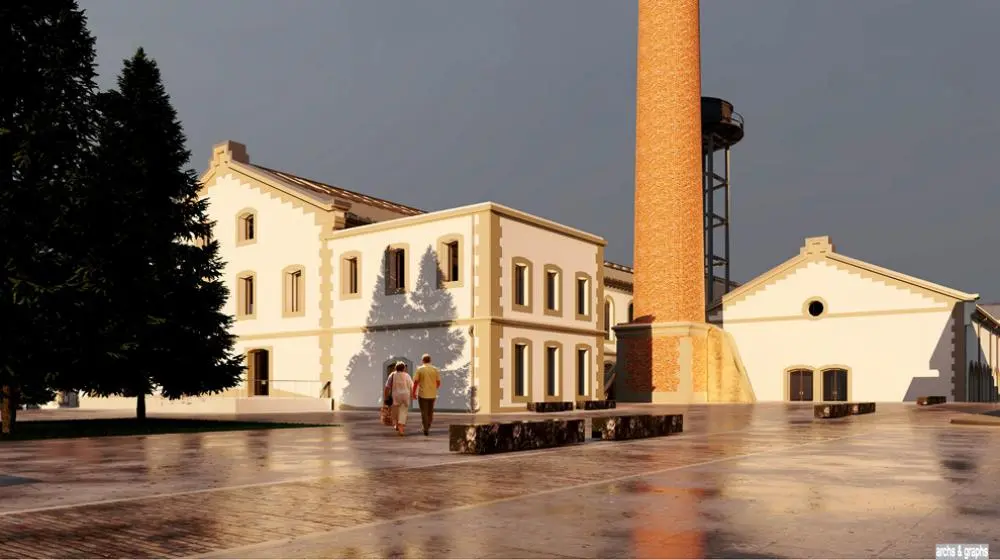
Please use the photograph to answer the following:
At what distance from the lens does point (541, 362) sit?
1406 inches

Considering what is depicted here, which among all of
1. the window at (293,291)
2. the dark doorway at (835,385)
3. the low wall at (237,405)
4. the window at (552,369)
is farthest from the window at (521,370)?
the dark doorway at (835,385)

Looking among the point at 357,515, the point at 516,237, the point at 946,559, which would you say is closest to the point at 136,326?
the point at 516,237

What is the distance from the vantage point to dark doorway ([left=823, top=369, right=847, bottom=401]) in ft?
159

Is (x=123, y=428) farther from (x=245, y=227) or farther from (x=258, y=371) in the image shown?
(x=245, y=227)

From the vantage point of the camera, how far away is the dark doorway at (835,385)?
48.3 m

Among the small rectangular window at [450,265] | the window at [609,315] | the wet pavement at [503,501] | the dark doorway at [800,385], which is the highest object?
the small rectangular window at [450,265]

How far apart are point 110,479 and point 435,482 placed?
417 centimetres

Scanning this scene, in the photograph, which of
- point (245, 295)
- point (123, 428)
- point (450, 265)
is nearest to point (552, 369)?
point (450, 265)

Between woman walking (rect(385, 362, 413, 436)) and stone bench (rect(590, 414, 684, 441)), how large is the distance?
13.4ft

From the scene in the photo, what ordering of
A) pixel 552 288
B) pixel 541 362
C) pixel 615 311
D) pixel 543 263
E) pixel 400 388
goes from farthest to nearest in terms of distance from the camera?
pixel 615 311 < pixel 552 288 < pixel 543 263 < pixel 541 362 < pixel 400 388

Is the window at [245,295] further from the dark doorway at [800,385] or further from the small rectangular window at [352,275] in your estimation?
the dark doorway at [800,385]

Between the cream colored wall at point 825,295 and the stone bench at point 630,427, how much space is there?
32576 millimetres

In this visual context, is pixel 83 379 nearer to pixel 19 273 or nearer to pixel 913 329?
pixel 19 273

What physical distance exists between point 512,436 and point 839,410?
54.0 feet
